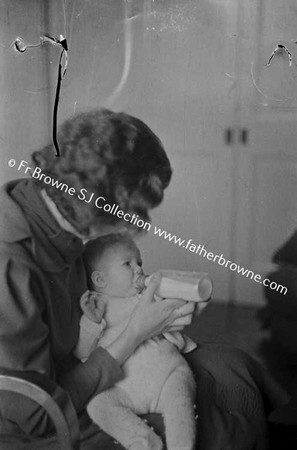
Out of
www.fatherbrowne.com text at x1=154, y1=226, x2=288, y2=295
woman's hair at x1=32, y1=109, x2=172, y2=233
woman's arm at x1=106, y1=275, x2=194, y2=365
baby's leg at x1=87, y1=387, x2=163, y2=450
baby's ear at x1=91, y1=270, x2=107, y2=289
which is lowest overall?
baby's leg at x1=87, y1=387, x2=163, y2=450

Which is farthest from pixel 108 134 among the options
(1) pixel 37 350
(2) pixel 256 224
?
(1) pixel 37 350

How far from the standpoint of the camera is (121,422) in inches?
56.4

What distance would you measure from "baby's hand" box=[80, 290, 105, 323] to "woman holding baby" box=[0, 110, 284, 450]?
Result: 0.01m

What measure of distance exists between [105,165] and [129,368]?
488 mm

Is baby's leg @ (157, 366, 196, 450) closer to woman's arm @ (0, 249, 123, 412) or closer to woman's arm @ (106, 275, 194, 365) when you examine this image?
woman's arm @ (106, 275, 194, 365)

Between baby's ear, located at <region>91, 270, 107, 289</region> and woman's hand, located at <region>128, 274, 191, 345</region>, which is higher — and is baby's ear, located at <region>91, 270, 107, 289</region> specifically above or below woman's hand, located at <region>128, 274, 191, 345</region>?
above

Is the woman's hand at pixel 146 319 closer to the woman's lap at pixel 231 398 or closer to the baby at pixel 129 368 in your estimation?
the baby at pixel 129 368

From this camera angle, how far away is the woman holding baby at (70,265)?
1.38 metres

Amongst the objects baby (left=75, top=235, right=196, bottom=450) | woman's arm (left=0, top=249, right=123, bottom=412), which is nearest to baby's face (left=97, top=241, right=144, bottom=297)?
baby (left=75, top=235, right=196, bottom=450)

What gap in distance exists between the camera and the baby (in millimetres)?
1434

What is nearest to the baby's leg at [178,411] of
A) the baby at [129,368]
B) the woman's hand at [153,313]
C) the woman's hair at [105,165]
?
the baby at [129,368]

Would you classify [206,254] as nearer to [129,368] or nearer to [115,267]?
[115,267]

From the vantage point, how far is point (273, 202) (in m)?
1.44

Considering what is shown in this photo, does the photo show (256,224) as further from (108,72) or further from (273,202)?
(108,72)
